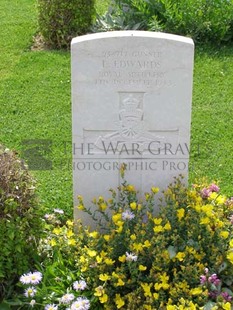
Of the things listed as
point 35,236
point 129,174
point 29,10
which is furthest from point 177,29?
point 35,236

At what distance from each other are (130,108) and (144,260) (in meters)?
0.96

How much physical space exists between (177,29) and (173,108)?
4.32 metres

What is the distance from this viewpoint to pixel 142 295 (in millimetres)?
3463

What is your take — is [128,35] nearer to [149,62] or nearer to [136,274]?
[149,62]

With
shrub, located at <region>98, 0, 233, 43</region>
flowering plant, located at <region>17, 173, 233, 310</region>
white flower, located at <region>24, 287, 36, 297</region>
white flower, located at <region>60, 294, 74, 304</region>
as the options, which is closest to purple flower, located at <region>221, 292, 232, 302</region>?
flowering plant, located at <region>17, 173, 233, 310</region>

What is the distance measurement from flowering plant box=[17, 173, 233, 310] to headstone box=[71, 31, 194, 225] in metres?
0.16

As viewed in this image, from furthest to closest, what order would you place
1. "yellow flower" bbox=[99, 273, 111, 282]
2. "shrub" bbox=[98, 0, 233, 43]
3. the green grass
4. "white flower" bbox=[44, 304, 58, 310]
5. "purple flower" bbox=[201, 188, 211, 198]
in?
"shrub" bbox=[98, 0, 233, 43], the green grass, "purple flower" bbox=[201, 188, 211, 198], "yellow flower" bbox=[99, 273, 111, 282], "white flower" bbox=[44, 304, 58, 310]

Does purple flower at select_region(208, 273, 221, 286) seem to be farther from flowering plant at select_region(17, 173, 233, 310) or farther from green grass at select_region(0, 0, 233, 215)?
green grass at select_region(0, 0, 233, 215)

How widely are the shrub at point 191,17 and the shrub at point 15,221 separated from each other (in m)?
4.40

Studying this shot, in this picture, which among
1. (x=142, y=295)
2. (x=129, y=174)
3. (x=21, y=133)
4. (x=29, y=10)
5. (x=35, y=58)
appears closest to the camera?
(x=142, y=295)

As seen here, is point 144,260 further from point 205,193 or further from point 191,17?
point 191,17

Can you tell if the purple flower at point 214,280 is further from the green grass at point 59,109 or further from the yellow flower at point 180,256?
the green grass at point 59,109

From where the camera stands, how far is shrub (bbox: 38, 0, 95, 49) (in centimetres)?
771

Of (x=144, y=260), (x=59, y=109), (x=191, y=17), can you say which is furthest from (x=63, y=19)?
(x=144, y=260)
